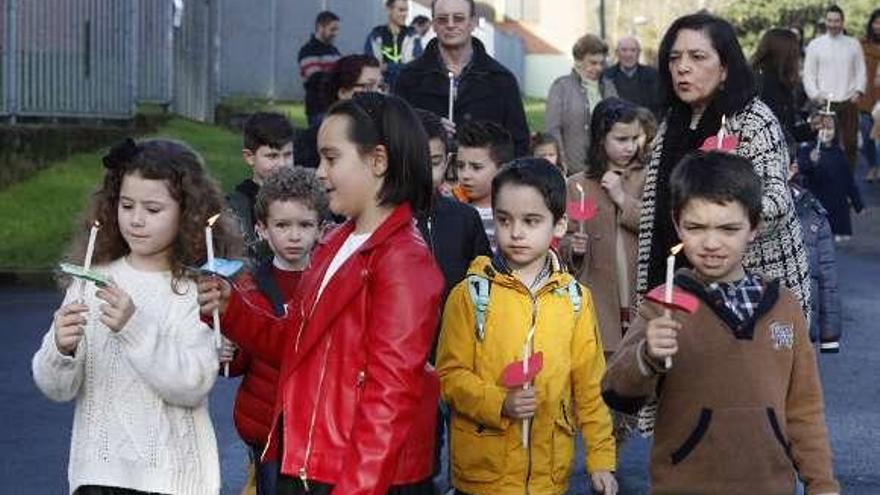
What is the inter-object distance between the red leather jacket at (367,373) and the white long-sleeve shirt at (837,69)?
63.2 feet

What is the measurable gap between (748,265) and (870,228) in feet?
51.1

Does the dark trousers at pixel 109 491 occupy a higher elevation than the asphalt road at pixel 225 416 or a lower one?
higher

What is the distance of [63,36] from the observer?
21859mm

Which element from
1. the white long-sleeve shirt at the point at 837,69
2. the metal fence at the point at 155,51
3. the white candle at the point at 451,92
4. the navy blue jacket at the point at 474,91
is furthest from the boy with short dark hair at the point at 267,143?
the white long-sleeve shirt at the point at 837,69

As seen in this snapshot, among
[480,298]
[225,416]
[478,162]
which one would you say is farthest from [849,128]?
[480,298]

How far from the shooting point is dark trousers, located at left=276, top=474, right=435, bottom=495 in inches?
214

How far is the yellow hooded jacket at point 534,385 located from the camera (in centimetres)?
678

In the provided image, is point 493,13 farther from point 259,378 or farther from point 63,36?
point 259,378

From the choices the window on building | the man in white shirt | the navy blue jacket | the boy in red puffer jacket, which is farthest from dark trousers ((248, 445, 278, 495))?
the window on building

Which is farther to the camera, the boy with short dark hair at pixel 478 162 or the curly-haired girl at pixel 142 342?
the boy with short dark hair at pixel 478 162

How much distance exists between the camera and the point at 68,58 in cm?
2200

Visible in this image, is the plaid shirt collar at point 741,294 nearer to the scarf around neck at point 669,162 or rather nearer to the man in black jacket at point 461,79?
the scarf around neck at point 669,162

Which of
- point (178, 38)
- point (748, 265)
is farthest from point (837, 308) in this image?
point (178, 38)

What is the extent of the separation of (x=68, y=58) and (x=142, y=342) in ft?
55.1
